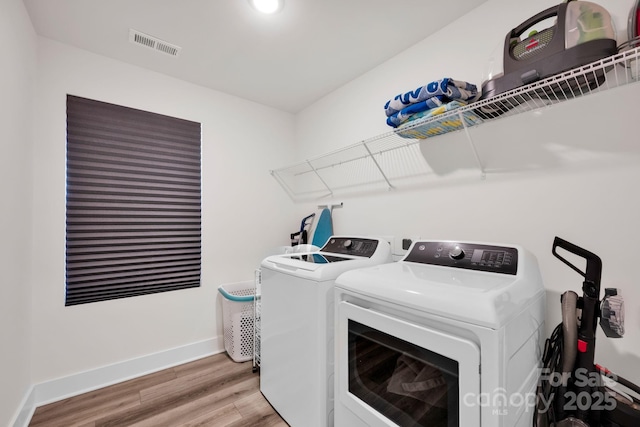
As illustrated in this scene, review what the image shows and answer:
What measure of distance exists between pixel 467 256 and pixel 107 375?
2.62 metres

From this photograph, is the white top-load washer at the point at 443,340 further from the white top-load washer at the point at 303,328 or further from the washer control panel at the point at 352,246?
the washer control panel at the point at 352,246

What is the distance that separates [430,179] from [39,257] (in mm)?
2701

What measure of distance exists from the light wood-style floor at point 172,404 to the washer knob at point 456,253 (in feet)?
4.60

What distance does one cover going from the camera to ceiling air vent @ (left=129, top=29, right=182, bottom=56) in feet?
5.91

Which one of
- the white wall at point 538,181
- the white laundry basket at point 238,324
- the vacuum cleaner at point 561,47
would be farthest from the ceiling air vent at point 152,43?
the vacuum cleaner at point 561,47

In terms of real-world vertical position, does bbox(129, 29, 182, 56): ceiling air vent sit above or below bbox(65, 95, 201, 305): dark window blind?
above

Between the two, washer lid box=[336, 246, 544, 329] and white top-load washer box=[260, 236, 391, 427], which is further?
white top-load washer box=[260, 236, 391, 427]

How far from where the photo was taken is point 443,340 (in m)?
0.83

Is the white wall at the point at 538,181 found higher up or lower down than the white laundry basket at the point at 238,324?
higher up

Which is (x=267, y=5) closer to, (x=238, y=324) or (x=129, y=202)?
(x=129, y=202)

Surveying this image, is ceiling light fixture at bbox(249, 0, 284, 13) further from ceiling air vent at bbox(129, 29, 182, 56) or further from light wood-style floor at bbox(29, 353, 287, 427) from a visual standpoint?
light wood-style floor at bbox(29, 353, 287, 427)

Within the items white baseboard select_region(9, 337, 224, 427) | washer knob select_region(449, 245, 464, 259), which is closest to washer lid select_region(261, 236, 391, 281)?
washer knob select_region(449, 245, 464, 259)

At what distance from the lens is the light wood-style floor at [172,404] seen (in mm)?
1604

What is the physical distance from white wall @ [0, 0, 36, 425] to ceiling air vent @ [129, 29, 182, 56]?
1.73 feet
